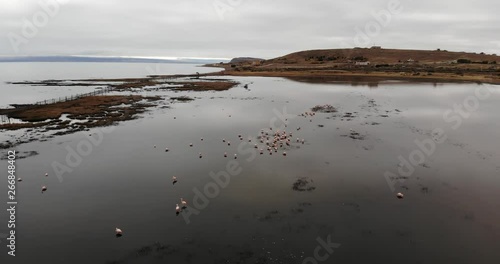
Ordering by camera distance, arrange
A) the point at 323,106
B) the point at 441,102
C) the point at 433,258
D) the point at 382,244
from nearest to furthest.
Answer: the point at 433,258 < the point at 382,244 < the point at 323,106 < the point at 441,102

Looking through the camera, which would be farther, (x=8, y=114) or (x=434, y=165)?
(x=8, y=114)

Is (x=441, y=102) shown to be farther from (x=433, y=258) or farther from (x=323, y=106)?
(x=433, y=258)

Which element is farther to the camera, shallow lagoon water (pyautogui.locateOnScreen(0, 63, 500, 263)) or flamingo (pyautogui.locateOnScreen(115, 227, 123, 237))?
flamingo (pyautogui.locateOnScreen(115, 227, 123, 237))

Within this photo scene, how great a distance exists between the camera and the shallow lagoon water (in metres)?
15.7

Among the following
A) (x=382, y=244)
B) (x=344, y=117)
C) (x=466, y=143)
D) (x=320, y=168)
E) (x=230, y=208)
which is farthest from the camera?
(x=344, y=117)

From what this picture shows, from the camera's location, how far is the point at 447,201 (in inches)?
811

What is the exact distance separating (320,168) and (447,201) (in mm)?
9182

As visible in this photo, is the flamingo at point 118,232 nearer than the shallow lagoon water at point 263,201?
No

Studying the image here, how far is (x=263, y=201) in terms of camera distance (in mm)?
20562

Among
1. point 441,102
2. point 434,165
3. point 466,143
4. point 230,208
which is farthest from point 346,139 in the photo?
point 441,102

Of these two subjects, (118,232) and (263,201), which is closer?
(118,232)

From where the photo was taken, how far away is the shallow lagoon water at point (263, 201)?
51.6ft

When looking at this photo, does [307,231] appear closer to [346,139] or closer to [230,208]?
[230,208]

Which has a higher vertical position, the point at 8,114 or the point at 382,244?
the point at 8,114
